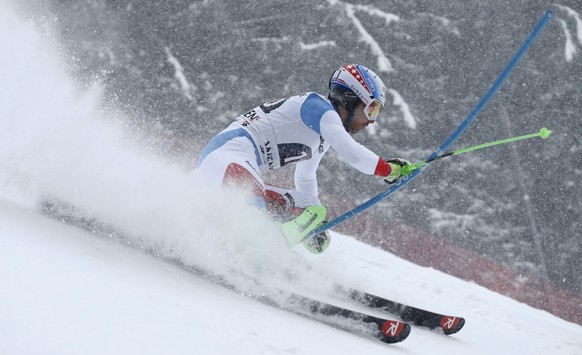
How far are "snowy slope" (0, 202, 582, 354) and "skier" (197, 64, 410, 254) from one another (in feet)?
2.57

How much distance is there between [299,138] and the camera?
4.04m

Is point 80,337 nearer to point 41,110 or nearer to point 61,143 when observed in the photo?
→ point 61,143

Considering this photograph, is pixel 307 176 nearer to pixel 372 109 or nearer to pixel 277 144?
pixel 277 144

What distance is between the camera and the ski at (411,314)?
3.98m

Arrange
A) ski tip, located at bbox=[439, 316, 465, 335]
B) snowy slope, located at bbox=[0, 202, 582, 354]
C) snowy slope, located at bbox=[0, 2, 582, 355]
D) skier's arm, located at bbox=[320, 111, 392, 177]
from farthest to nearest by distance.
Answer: ski tip, located at bbox=[439, 316, 465, 335], skier's arm, located at bbox=[320, 111, 392, 177], snowy slope, located at bbox=[0, 2, 582, 355], snowy slope, located at bbox=[0, 202, 582, 354]

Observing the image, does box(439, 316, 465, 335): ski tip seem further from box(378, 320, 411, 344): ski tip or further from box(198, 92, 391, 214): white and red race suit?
box(198, 92, 391, 214): white and red race suit

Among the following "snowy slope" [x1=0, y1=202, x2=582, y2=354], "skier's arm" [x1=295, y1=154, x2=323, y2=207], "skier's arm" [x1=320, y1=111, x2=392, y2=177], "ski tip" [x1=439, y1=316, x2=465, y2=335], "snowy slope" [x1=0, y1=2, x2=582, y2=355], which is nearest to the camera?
"snowy slope" [x1=0, y1=202, x2=582, y2=354]

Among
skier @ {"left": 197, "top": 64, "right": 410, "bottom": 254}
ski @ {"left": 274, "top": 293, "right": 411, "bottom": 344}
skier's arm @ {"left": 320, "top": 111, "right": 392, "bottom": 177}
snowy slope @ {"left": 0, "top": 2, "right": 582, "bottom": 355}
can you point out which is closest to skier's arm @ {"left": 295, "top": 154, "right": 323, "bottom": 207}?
skier @ {"left": 197, "top": 64, "right": 410, "bottom": 254}

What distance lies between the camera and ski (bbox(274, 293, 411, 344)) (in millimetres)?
3240

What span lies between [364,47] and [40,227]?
7.18m

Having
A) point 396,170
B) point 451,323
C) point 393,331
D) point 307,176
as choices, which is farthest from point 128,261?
point 451,323

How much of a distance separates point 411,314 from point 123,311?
7.80ft

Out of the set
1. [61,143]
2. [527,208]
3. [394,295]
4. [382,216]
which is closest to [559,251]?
[527,208]

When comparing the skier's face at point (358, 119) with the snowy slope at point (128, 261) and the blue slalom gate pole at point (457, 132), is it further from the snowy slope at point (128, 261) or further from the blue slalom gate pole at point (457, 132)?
the snowy slope at point (128, 261)
